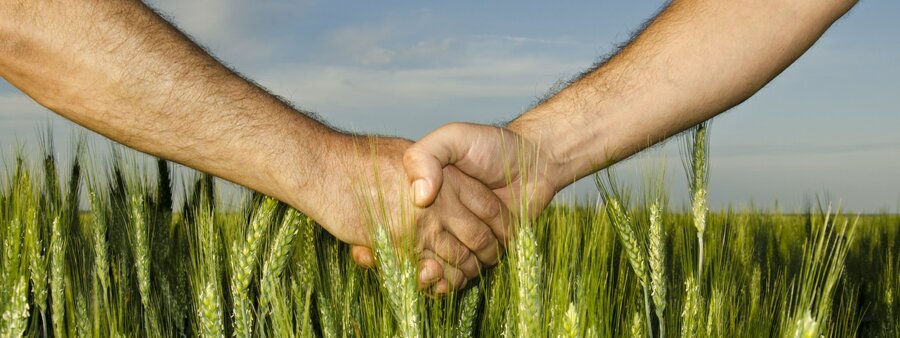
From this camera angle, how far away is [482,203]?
225 centimetres

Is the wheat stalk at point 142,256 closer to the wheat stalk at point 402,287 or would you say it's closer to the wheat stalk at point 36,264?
the wheat stalk at point 36,264

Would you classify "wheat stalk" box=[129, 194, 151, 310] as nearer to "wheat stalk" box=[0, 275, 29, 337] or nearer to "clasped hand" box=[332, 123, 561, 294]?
"wheat stalk" box=[0, 275, 29, 337]

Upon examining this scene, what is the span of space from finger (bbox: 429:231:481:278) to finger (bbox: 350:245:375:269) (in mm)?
228

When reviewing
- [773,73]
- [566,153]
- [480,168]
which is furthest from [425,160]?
[773,73]

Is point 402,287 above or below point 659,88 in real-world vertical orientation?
below

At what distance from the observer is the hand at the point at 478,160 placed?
1.96 meters

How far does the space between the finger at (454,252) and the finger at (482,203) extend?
97 millimetres

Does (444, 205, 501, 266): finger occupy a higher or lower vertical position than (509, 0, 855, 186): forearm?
lower

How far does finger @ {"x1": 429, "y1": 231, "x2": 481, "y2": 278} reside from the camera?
2.18 meters

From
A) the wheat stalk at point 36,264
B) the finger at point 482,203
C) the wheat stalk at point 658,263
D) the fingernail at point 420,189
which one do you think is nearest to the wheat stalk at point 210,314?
the wheat stalk at point 36,264

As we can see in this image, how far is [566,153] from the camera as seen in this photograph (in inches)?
88.9

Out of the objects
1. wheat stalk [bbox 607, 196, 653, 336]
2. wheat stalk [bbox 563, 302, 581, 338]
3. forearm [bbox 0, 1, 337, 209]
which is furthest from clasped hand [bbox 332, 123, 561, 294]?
wheat stalk [bbox 563, 302, 581, 338]

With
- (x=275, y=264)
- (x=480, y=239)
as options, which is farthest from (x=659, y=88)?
(x=275, y=264)

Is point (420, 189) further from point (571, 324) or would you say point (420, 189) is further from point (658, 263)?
point (571, 324)
